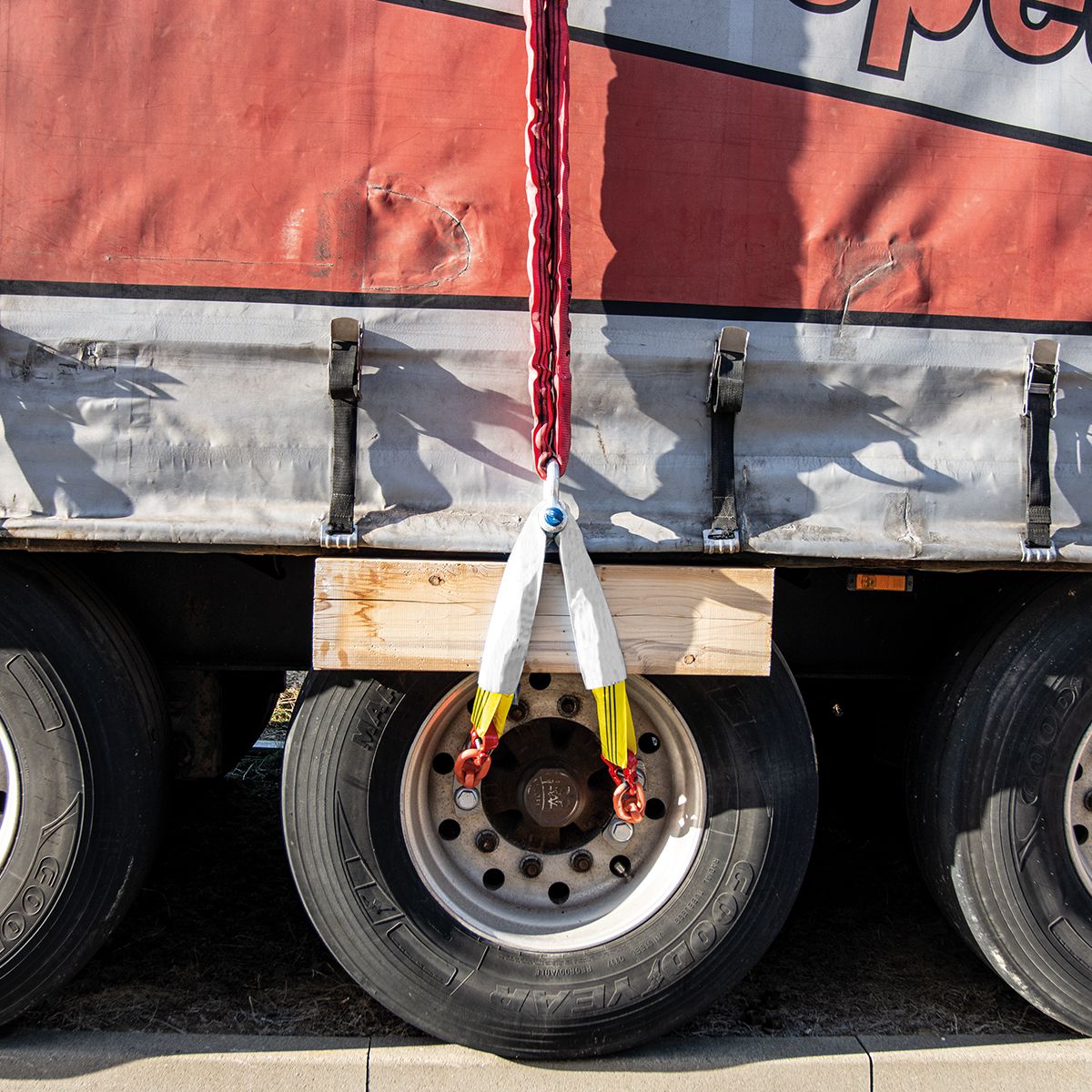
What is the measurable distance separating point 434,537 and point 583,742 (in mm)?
783

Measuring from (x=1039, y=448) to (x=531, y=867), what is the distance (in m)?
1.76

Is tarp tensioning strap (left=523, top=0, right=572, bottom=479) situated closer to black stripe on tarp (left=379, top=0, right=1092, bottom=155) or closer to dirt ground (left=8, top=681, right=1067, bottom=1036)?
black stripe on tarp (left=379, top=0, right=1092, bottom=155)

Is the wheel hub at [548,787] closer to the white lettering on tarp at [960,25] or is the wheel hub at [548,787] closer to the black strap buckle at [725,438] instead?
the black strap buckle at [725,438]

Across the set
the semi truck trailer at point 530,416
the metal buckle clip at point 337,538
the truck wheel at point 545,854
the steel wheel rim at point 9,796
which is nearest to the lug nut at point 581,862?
the truck wheel at point 545,854

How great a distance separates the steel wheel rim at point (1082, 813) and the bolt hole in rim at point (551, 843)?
103cm

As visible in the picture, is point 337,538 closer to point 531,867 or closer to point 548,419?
point 548,419

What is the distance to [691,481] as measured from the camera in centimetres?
239

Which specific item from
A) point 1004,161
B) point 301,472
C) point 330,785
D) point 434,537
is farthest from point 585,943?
point 1004,161

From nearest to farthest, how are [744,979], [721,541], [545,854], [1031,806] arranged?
1. [721,541]
2. [1031,806]
3. [545,854]
4. [744,979]

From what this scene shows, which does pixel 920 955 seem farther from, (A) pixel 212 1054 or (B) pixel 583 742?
(A) pixel 212 1054

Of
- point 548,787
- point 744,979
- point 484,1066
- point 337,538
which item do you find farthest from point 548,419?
point 744,979

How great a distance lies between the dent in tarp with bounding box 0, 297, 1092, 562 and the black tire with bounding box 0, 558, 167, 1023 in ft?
0.98

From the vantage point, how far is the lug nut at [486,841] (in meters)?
2.63

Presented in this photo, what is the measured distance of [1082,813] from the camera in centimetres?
267
